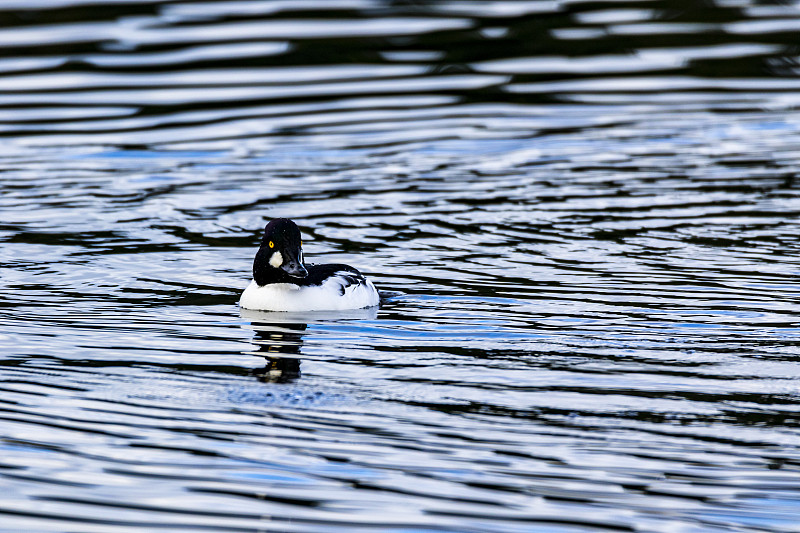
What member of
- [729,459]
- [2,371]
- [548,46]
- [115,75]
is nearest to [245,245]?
[2,371]

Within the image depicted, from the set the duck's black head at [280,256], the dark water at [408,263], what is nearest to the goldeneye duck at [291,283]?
the duck's black head at [280,256]

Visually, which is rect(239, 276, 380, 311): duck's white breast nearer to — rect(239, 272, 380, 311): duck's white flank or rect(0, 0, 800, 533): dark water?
rect(239, 272, 380, 311): duck's white flank

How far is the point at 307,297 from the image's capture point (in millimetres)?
12875

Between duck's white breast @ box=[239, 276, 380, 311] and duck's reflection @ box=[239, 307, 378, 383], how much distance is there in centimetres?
6

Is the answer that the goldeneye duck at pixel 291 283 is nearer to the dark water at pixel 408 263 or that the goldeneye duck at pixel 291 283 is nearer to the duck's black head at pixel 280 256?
the duck's black head at pixel 280 256

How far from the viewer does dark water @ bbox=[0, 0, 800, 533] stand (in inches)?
330

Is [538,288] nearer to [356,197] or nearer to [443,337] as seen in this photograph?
[443,337]

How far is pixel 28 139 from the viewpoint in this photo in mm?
21125

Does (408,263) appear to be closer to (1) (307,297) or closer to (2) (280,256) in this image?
(1) (307,297)

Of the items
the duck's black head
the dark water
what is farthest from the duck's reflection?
the duck's black head

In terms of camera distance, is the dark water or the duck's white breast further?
the duck's white breast

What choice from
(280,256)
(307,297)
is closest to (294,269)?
(280,256)

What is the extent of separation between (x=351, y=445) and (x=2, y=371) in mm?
3201

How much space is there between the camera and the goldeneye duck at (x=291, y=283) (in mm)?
12742
